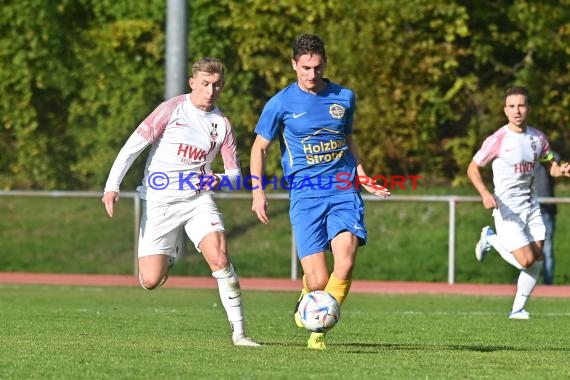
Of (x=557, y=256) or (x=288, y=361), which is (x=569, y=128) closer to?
(x=557, y=256)

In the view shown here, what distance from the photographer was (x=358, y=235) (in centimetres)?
964

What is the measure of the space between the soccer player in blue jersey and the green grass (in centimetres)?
66

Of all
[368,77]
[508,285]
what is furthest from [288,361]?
[368,77]

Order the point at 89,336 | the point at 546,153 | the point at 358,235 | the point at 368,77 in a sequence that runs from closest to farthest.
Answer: the point at 358,235
the point at 89,336
the point at 546,153
the point at 368,77

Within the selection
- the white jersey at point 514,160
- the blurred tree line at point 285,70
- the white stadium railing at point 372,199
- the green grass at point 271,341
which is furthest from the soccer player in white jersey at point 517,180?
the blurred tree line at point 285,70

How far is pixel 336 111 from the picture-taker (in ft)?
32.1

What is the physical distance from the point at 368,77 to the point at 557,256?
5.02m

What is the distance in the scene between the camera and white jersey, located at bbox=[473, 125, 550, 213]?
43.3 ft

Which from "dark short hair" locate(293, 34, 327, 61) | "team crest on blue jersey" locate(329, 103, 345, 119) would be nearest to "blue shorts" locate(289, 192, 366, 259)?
"team crest on blue jersey" locate(329, 103, 345, 119)

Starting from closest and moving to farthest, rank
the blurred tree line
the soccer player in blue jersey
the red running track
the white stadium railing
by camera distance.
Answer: the soccer player in blue jersey
the red running track
the white stadium railing
the blurred tree line

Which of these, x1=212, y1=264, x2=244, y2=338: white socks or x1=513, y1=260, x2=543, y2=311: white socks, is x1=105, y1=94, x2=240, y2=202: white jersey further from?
x1=513, y1=260, x2=543, y2=311: white socks

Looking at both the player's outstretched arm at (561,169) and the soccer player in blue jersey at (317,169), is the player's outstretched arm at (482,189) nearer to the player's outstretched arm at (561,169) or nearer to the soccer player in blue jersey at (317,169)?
the player's outstretched arm at (561,169)

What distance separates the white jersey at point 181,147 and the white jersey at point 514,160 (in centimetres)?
382

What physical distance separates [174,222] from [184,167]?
406 millimetres
